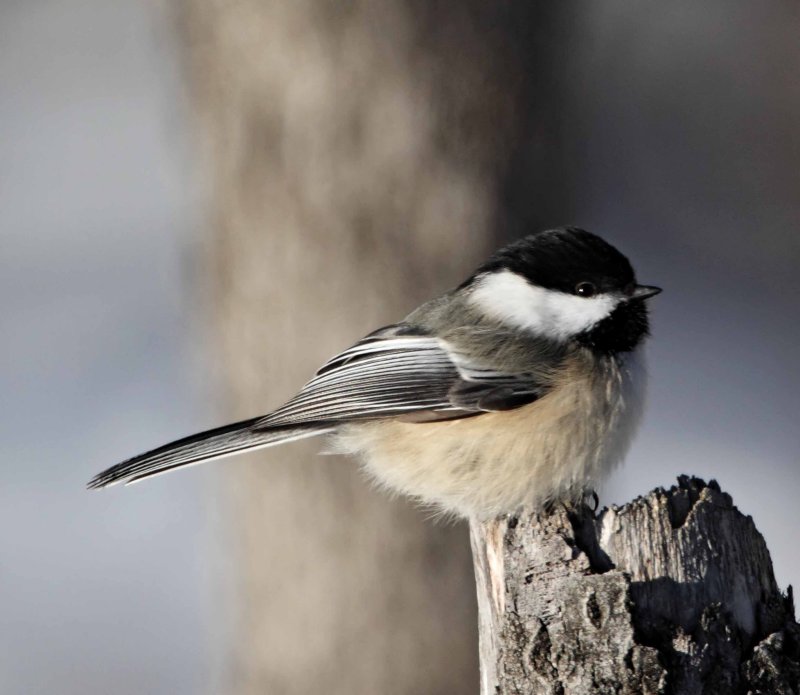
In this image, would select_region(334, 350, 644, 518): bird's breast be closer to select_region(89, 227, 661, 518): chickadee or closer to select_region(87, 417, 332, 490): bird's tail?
select_region(89, 227, 661, 518): chickadee

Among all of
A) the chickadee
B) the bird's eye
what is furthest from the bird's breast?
the bird's eye

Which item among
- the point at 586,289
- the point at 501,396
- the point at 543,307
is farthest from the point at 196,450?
the point at 586,289

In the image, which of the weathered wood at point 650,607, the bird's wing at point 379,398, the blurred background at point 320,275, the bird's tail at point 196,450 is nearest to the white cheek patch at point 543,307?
the bird's wing at point 379,398

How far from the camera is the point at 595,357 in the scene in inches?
101

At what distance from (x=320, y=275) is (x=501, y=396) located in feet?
5.32

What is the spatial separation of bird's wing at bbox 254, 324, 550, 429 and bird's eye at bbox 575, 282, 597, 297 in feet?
0.76

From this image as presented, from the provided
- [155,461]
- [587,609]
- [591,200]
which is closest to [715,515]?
[587,609]

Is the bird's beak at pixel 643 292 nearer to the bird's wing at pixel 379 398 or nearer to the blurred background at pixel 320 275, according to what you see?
the bird's wing at pixel 379 398

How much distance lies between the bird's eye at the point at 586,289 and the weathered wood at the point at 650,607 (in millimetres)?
708

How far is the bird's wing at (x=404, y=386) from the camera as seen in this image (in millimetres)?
2580

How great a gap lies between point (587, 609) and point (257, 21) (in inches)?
118

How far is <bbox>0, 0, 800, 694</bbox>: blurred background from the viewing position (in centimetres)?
399

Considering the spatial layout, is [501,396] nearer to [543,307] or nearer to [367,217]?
[543,307]

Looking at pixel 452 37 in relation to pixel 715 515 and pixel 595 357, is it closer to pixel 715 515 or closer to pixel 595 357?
pixel 595 357
